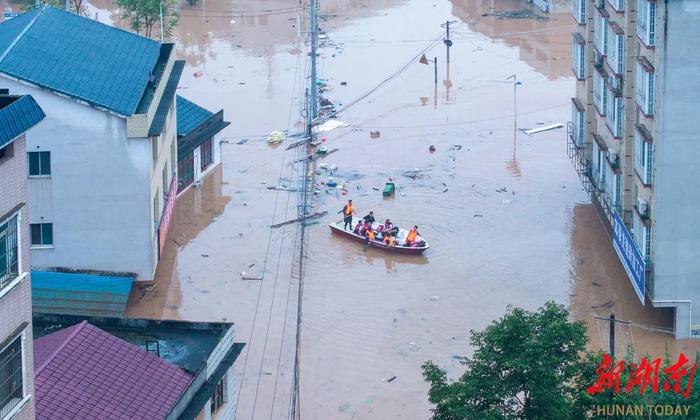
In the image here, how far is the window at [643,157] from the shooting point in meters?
27.2

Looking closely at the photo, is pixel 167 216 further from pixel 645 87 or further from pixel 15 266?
pixel 15 266

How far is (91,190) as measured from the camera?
29.0m

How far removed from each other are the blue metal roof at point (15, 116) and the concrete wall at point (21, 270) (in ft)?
1.19

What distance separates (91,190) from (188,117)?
11.0 meters

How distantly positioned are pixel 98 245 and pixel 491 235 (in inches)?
444

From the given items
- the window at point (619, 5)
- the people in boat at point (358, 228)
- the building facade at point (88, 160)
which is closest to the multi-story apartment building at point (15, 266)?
the building facade at point (88, 160)

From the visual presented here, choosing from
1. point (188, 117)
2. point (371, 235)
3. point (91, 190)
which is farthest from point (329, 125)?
point (91, 190)

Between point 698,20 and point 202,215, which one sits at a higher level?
point 698,20

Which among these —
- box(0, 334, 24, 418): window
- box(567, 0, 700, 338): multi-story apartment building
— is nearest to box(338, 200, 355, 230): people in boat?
box(567, 0, 700, 338): multi-story apartment building

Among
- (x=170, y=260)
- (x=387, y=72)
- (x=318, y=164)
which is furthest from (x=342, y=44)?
(x=170, y=260)

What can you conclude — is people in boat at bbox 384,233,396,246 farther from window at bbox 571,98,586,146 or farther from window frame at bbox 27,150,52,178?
window frame at bbox 27,150,52,178

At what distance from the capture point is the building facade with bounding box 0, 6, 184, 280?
28.4 metres

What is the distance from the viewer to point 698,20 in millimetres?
25812

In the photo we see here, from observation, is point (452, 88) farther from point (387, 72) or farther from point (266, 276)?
point (266, 276)
